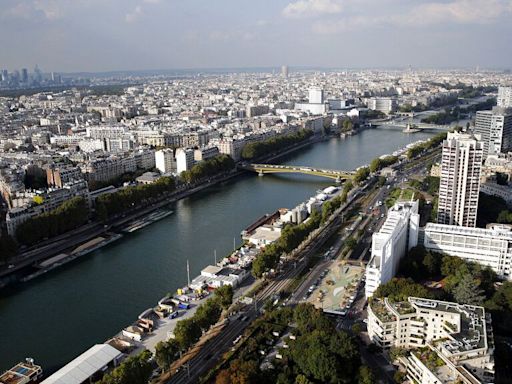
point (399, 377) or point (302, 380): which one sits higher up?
point (302, 380)

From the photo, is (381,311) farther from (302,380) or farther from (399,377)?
(302,380)

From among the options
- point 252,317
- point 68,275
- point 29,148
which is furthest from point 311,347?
point 29,148

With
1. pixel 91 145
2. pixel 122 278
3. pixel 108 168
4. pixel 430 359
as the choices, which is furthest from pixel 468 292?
pixel 91 145

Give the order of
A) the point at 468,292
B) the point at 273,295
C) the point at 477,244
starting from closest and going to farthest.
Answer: the point at 468,292 → the point at 273,295 → the point at 477,244

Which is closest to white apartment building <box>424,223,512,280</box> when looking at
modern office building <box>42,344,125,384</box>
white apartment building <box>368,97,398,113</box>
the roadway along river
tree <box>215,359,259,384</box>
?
the roadway along river

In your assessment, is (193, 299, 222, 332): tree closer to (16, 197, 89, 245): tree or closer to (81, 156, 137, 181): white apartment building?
(16, 197, 89, 245): tree

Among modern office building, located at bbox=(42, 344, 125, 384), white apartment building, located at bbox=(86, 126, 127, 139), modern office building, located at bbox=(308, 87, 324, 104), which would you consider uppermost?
modern office building, located at bbox=(308, 87, 324, 104)

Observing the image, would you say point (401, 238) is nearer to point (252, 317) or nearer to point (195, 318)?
point (252, 317)
